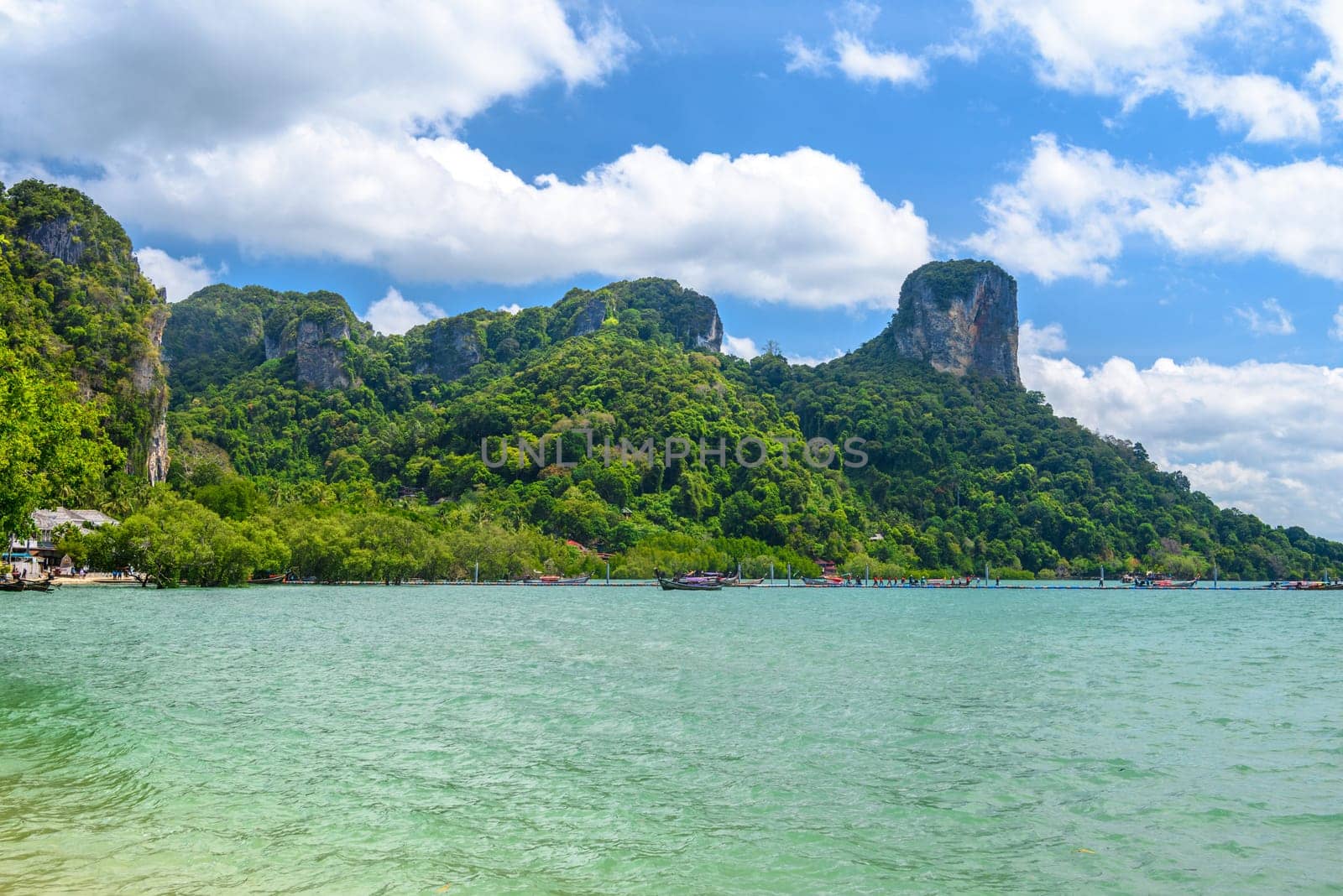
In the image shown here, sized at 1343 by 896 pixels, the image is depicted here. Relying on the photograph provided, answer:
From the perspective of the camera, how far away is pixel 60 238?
115 metres

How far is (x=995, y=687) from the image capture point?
86.5 ft

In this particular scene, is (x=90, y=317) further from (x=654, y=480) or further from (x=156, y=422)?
(x=654, y=480)

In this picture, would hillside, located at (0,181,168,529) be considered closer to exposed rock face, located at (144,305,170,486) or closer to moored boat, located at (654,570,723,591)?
exposed rock face, located at (144,305,170,486)

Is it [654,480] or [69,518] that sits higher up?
[654,480]

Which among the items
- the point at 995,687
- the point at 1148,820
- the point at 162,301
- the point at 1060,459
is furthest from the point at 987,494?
the point at 1148,820

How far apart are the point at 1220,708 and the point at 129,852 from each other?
2278 centimetres

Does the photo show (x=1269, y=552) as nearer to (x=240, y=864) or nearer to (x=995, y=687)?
(x=995, y=687)

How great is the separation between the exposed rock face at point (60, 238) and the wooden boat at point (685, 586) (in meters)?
81.6

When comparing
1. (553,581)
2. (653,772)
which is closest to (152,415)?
(553,581)

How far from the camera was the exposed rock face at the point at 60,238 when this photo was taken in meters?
113

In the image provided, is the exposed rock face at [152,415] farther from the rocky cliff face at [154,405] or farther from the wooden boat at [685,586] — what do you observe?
the wooden boat at [685,586]

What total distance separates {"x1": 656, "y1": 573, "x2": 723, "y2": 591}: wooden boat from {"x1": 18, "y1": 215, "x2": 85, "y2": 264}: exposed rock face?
3213 inches

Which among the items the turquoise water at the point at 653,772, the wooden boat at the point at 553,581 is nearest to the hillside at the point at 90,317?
the wooden boat at the point at 553,581

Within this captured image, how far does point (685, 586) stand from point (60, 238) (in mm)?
86050
